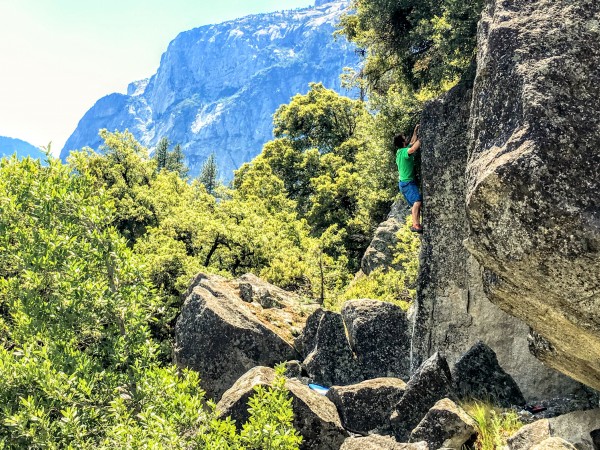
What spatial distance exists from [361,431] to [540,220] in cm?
720

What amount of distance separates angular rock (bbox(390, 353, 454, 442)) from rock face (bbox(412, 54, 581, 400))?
6.15 ft

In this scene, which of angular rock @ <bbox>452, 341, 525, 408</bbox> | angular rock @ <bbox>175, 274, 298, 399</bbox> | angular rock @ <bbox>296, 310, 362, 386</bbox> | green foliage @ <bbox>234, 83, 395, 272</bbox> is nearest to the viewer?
angular rock @ <bbox>452, 341, 525, 408</bbox>

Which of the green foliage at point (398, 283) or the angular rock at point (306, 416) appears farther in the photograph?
the green foliage at point (398, 283)

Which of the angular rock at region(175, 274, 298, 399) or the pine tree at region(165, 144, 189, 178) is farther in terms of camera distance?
the pine tree at region(165, 144, 189, 178)

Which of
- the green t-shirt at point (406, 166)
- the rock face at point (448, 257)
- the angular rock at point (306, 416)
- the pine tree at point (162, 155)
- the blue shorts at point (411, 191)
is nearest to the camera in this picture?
the angular rock at point (306, 416)

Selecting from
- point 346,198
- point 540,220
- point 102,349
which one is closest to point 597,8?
point 540,220

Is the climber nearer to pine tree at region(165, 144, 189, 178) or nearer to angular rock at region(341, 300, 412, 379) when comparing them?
angular rock at region(341, 300, 412, 379)

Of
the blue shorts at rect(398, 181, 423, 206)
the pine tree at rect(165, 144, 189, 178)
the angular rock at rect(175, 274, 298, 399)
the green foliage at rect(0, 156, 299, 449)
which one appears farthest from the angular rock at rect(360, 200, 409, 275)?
the pine tree at rect(165, 144, 189, 178)

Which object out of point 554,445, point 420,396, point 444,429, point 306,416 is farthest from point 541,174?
point 306,416

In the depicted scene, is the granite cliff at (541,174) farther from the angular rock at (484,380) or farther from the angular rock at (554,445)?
the angular rock at (484,380)

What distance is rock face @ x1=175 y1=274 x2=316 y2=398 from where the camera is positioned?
16.1 metres

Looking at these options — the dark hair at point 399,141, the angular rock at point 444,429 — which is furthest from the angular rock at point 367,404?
the dark hair at point 399,141

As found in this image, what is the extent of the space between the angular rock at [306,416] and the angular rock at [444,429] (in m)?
2.38

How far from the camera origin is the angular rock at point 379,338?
14.4m
